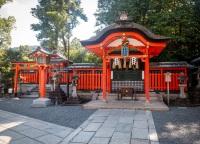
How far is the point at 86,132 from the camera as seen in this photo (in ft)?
18.7

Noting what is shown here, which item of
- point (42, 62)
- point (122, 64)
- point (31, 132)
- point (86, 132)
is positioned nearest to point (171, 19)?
point (122, 64)

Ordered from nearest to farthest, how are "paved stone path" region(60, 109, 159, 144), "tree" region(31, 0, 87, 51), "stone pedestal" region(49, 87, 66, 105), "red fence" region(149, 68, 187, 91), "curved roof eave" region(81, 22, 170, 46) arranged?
1. "paved stone path" region(60, 109, 159, 144)
2. "curved roof eave" region(81, 22, 170, 46)
3. "stone pedestal" region(49, 87, 66, 105)
4. "red fence" region(149, 68, 187, 91)
5. "tree" region(31, 0, 87, 51)

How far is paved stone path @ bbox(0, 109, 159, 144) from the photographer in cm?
493

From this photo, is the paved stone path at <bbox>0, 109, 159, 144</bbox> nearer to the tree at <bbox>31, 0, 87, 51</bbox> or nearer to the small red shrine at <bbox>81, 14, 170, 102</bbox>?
the small red shrine at <bbox>81, 14, 170, 102</bbox>

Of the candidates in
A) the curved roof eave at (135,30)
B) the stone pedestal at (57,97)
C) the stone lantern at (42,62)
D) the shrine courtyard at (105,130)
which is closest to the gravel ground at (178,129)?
the shrine courtyard at (105,130)

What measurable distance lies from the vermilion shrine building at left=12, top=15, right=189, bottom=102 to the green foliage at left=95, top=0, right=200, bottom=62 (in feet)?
14.1

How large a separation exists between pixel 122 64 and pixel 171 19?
716 cm

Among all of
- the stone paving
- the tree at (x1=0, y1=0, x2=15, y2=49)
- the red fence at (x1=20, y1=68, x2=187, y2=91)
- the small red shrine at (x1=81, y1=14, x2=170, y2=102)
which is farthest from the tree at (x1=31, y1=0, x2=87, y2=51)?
the stone paving

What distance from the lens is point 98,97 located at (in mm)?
13156

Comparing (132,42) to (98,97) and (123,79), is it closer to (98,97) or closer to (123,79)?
(123,79)

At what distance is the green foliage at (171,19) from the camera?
16.7 metres

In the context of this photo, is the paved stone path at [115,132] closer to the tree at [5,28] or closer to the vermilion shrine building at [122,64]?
the vermilion shrine building at [122,64]

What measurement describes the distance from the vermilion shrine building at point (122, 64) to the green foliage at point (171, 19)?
4.31 meters

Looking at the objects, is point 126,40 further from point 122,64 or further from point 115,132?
point 115,132
